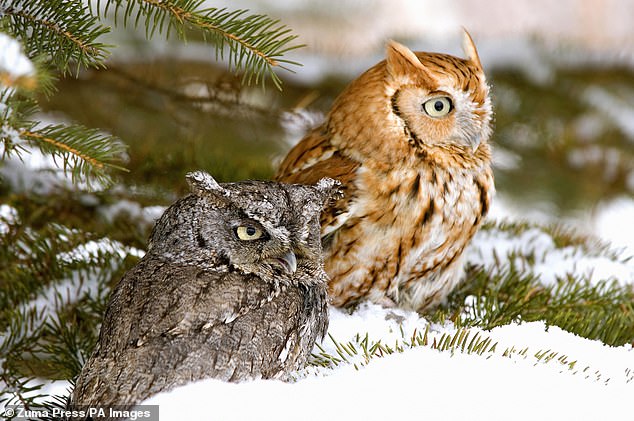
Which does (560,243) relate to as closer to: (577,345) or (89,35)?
(577,345)

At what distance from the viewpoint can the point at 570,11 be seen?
7613mm

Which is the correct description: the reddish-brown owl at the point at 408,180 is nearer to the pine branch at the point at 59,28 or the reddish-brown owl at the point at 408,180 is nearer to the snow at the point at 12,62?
the pine branch at the point at 59,28

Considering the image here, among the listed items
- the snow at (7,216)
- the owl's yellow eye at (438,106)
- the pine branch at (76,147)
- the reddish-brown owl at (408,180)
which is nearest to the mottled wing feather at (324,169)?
the reddish-brown owl at (408,180)

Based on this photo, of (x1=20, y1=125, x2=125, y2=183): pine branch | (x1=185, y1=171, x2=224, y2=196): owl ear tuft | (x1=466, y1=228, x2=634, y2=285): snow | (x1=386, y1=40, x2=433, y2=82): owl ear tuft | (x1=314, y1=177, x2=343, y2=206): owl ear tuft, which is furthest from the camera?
(x1=466, y1=228, x2=634, y2=285): snow

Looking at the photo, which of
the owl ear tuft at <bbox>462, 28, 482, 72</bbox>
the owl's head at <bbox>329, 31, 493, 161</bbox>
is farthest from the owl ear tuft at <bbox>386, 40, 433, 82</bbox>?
the owl ear tuft at <bbox>462, 28, 482, 72</bbox>

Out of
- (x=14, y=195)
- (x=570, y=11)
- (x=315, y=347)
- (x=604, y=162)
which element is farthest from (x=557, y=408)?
(x=570, y=11)

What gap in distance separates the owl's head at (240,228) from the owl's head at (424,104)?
41cm

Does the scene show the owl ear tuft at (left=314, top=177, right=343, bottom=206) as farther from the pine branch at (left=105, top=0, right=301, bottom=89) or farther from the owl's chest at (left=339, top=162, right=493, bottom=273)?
the pine branch at (left=105, top=0, right=301, bottom=89)

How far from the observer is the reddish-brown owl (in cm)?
182

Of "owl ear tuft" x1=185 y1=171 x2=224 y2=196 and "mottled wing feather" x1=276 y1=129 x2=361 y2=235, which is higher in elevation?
"mottled wing feather" x1=276 y1=129 x2=361 y2=235

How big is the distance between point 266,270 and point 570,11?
23.4ft

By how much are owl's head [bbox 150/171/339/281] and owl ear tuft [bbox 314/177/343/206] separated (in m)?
0.07

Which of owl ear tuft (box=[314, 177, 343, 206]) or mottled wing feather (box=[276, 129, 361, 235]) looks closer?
owl ear tuft (box=[314, 177, 343, 206])

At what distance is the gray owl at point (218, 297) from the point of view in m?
1.37
